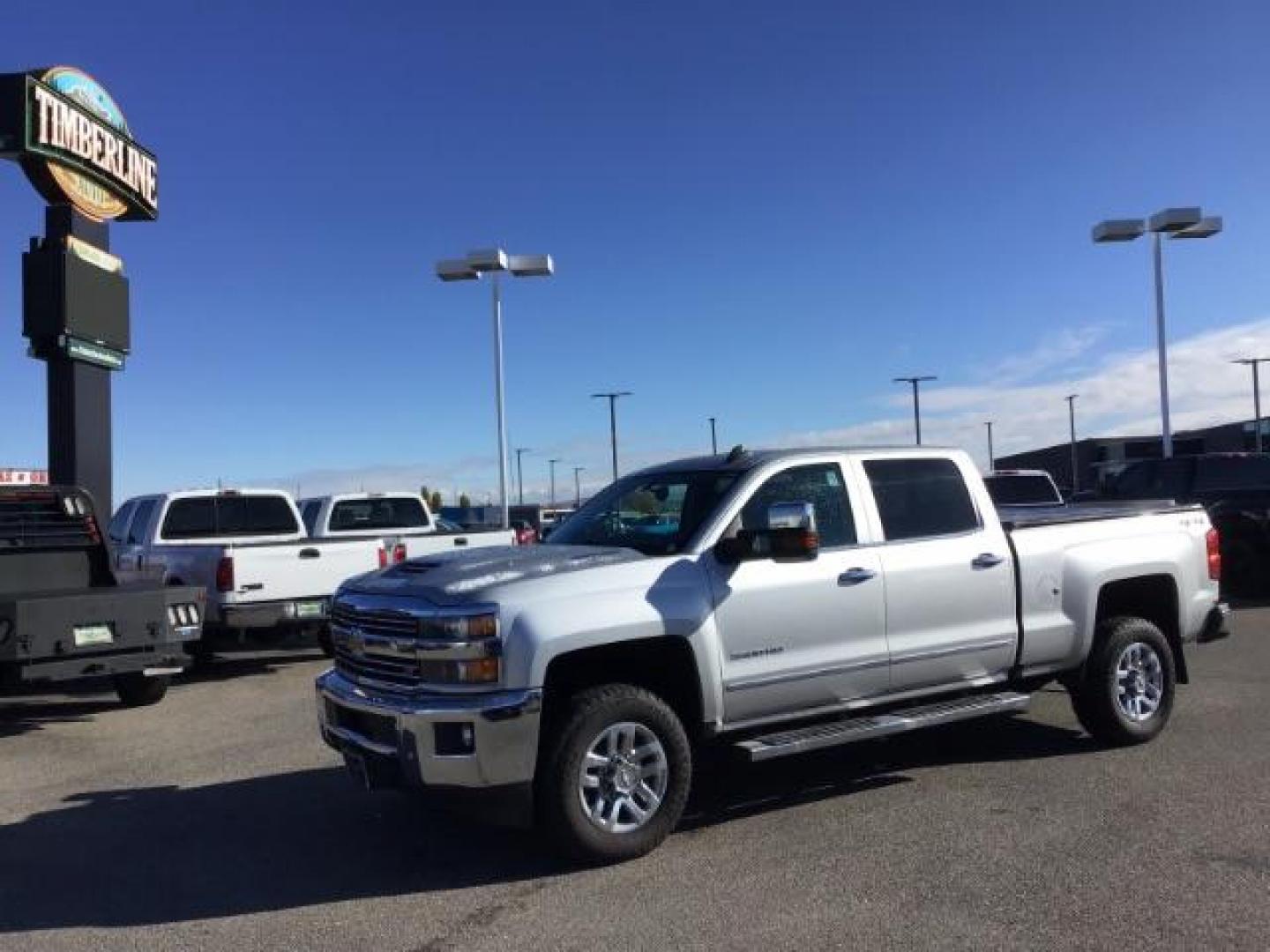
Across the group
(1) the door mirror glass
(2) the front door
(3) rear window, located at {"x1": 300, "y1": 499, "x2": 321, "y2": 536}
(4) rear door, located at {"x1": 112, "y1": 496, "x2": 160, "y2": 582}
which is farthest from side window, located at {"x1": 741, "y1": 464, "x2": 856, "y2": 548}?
(3) rear window, located at {"x1": 300, "y1": 499, "x2": 321, "y2": 536}

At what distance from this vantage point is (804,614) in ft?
19.4

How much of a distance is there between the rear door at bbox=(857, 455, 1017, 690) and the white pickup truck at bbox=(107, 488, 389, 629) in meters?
6.35

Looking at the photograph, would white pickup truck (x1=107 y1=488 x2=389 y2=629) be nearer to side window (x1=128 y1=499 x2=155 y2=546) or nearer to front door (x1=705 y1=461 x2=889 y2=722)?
side window (x1=128 y1=499 x2=155 y2=546)

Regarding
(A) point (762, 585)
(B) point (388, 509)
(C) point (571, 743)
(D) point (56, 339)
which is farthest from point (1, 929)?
(B) point (388, 509)

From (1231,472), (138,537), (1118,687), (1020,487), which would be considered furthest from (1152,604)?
(138,537)

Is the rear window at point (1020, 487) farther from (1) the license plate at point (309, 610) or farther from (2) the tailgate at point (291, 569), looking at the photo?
(1) the license plate at point (309, 610)

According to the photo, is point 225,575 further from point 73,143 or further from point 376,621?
point 376,621

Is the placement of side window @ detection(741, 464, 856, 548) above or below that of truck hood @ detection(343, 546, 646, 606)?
above

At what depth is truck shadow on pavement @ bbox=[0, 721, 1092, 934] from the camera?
5.11 metres

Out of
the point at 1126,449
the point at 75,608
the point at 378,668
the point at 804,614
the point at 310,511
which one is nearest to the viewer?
the point at 378,668

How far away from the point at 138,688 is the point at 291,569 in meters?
1.96

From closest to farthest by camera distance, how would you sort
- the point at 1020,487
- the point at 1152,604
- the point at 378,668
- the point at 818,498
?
the point at 378,668 → the point at 818,498 → the point at 1152,604 → the point at 1020,487

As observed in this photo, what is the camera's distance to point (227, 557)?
441 inches

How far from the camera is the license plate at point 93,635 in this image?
8.90 meters
